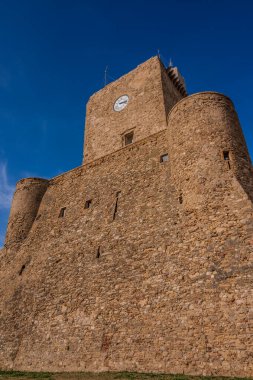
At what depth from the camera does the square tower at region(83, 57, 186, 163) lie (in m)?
18.5

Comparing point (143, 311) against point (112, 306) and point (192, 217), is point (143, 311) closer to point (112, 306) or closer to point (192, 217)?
point (112, 306)

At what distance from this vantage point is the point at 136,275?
10.4m

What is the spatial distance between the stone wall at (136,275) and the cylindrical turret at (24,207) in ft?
2.05

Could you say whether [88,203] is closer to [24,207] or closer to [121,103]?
[24,207]

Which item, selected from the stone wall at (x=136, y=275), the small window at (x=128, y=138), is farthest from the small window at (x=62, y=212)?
the small window at (x=128, y=138)

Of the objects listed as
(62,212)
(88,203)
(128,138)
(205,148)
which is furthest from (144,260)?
(128,138)

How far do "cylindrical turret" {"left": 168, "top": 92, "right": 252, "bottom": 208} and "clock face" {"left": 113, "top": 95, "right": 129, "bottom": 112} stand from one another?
27.7 feet

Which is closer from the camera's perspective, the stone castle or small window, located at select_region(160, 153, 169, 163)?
the stone castle

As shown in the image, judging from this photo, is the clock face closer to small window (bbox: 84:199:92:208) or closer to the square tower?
the square tower

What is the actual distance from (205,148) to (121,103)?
11.3 m

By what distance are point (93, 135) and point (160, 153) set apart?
903cm

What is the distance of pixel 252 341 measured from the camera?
7.38 metres

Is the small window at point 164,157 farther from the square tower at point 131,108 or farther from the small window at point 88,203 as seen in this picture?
the square tower at point 131,108

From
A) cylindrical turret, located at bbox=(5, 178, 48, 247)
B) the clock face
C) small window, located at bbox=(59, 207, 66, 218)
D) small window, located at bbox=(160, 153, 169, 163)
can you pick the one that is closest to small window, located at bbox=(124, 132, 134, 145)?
the clock face
